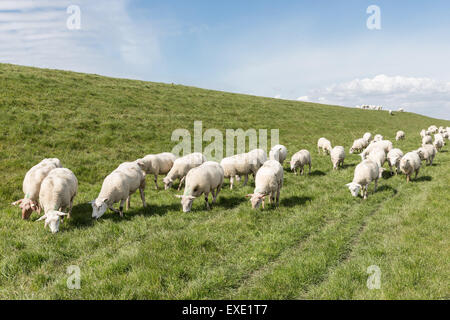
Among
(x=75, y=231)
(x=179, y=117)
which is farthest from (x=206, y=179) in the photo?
(x=179, y=117)

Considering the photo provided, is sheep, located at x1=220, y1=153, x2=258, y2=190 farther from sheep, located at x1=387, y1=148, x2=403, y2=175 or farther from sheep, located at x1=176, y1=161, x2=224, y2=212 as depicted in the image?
sheep, located at x1=387, y1=148, x2=403, y2=175

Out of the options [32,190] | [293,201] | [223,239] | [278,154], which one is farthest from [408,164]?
[32,190]

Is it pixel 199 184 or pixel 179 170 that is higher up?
pixel 179 170

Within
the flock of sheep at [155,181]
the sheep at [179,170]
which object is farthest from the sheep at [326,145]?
the sheep at [179,170]

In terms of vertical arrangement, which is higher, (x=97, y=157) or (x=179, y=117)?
(x=179, y=117)

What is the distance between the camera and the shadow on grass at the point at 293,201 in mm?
10959

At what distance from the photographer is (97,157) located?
15711mm

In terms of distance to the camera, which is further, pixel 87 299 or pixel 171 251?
pixel 171 251

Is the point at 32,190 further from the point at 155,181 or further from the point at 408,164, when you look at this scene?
the point at 408,164

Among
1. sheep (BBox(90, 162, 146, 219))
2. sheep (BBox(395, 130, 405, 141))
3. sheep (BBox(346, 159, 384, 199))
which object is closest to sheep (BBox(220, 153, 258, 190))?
sheep (BBox(346, 159, 384, 199))

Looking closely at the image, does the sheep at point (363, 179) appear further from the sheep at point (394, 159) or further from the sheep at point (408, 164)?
the sheep at point (394, 159)

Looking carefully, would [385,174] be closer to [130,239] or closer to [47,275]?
[130,239]

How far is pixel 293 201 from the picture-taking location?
448 inches
